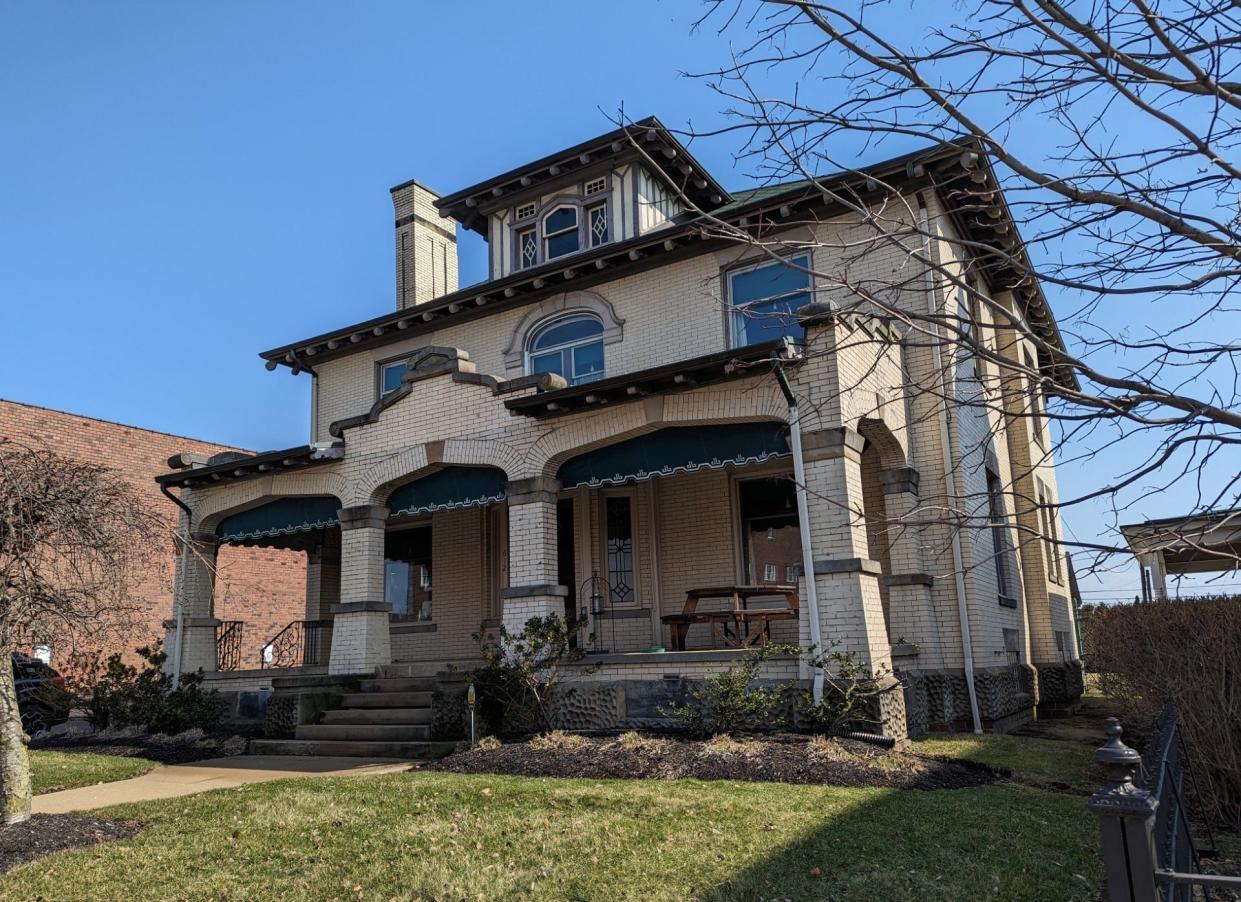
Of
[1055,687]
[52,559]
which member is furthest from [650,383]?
[1055,687]

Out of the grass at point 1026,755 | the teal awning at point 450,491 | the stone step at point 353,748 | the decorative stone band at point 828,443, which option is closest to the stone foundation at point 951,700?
Answer: the grass at point 1026,755

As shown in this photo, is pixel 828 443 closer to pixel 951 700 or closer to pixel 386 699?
pixel 951 700

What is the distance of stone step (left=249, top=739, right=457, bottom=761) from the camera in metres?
10.8

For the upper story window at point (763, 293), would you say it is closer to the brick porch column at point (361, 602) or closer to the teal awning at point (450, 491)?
the teal awning at point (450, 491)

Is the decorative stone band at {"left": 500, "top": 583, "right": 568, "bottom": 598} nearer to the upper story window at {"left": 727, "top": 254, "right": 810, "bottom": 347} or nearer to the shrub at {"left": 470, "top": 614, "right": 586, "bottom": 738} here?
the shrub at {"left": 470, "top": 614, "right": 586, "bottom": 738}

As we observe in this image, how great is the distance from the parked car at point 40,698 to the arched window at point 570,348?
8.59m

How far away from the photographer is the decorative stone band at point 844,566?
33.4 feet

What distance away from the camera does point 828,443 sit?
10.5 meters

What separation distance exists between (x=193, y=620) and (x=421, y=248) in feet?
28.3

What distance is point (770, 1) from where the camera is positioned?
390 centimetres

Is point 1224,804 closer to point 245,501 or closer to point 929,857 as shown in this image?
point 929,857

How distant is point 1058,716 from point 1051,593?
11.1 feet

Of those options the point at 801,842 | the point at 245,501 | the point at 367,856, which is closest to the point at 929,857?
the point at 801,842

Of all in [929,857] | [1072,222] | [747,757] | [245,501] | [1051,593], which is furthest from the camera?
[1051,593]
